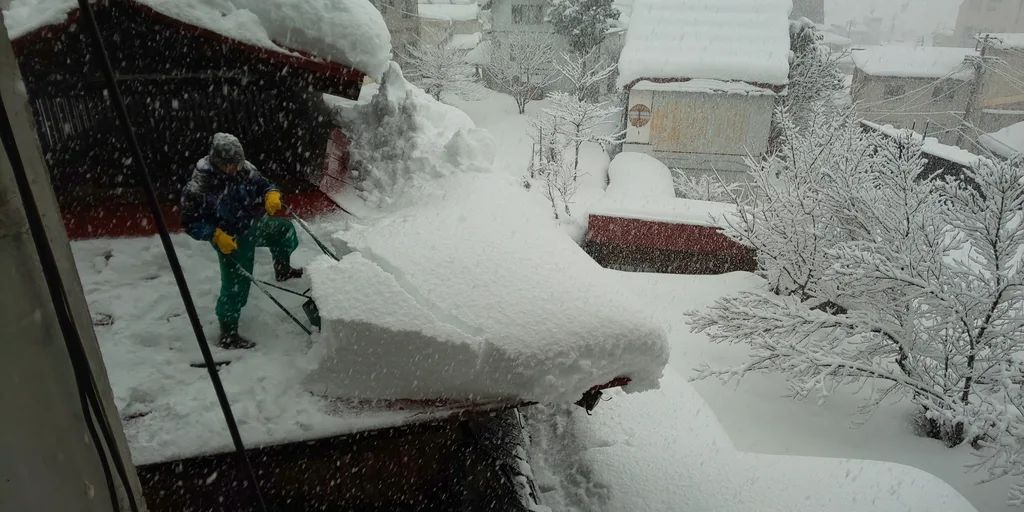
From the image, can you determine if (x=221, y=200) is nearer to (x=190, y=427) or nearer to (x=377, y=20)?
(x=190, y=427)

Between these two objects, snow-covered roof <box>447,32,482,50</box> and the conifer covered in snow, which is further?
snow-covered roof <box>447,32,482,50</box>

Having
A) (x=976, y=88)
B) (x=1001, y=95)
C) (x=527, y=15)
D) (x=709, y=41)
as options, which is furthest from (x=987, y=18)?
(x=709, y=41)

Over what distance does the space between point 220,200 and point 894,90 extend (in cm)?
3256

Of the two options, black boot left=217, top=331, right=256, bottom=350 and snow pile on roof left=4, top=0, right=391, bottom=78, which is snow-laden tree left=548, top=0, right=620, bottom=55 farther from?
black boot left=217, top=331, right=256, bottom=350

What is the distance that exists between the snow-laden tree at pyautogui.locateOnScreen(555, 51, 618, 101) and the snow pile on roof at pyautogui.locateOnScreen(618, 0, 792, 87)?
128 inches

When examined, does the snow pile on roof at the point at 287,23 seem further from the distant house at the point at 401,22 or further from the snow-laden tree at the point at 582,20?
the distant house at the point at 401,22

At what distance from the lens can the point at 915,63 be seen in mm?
28078

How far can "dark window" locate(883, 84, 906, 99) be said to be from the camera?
2780 centimetres

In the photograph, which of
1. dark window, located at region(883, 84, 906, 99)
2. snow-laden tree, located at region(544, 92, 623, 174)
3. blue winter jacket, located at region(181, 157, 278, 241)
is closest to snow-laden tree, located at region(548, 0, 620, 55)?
snow-laden tree, located at region(544, 92, 623, 174)

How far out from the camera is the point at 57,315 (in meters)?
1.18

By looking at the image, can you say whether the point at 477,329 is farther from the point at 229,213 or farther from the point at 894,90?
the point at 894,90

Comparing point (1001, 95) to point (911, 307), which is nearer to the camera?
point (911, 307)

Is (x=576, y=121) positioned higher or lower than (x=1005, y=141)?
higher

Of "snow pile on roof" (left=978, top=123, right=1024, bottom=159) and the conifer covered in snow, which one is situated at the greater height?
the conifer covered in snow
